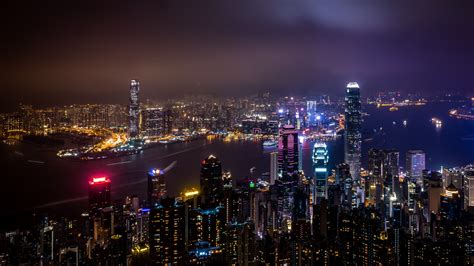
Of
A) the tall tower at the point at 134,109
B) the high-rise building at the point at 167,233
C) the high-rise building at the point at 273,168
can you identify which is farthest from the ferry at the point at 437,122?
the high-rise building at the point at 167,233

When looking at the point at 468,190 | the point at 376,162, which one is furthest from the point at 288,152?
the point at 468,190

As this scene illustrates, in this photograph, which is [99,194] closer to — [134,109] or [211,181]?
[211,181]

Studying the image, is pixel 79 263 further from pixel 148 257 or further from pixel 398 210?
pixel 398 210

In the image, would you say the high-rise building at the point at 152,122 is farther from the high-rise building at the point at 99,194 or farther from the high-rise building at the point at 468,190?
the high-rise building at the point at 468,190

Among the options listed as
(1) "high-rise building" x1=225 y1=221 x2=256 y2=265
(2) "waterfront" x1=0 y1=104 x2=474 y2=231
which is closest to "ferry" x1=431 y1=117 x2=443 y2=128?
(2) "waterfront" x1=0 y1=104 x2=474 y2=231

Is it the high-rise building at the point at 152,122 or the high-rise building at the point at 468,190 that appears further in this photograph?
the high-rise building at the point at 152,122
